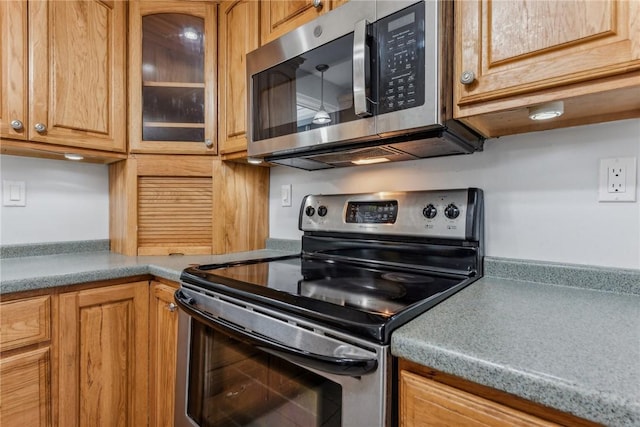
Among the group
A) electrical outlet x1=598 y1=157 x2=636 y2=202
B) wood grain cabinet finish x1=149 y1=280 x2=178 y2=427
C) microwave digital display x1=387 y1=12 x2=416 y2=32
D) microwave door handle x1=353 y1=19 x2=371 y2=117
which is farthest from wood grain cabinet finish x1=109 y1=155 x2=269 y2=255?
electrical outlet x1=598 y1=157 x2=636 y2=202

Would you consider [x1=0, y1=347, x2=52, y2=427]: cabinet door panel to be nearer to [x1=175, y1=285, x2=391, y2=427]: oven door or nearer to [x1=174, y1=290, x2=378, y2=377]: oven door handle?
[x1=175, y1=285, x2=391, y2=427]: oven door

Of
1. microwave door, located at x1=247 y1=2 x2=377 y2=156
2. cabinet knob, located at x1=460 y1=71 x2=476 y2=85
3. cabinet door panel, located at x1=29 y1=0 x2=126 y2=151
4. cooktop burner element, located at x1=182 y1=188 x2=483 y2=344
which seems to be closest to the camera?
cooktop burner element, located at x1=182 y1=188 x2=483 y2=344

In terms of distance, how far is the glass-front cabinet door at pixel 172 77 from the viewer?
1559 millimetres

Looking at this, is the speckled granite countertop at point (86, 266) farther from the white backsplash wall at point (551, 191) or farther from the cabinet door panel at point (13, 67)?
the white backsplash wall at point (551, 191)

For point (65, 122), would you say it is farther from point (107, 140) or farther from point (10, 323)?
point (10, 323)

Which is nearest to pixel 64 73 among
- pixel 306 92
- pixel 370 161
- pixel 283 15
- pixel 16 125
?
pixel 16 125

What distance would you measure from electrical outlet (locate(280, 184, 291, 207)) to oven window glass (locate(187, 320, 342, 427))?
775 millimetres

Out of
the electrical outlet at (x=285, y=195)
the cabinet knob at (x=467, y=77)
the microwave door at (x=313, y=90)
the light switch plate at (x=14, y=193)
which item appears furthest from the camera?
the electrical outlet at (x=285, y=195)

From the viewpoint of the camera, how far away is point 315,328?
2.28 ft

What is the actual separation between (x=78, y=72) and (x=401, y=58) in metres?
1.37

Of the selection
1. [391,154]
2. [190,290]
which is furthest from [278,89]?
[190,290]

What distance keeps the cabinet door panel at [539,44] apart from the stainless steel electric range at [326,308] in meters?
0.38

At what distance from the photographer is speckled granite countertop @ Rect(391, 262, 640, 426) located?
16.9 inches

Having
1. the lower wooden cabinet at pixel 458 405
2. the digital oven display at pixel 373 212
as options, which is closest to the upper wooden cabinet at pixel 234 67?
the digital oven display at pixel 373 212
